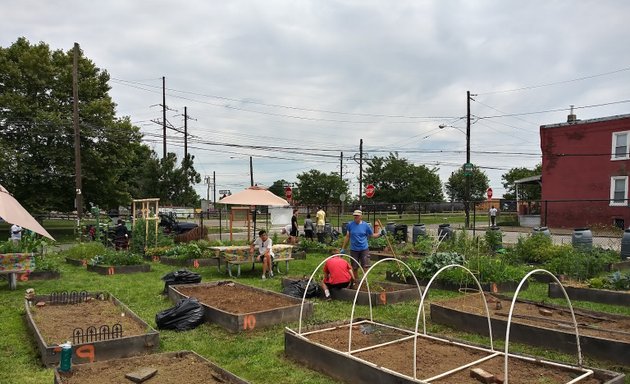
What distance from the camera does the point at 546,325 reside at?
6527 millimetres

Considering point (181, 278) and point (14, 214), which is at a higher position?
point (14, 214)

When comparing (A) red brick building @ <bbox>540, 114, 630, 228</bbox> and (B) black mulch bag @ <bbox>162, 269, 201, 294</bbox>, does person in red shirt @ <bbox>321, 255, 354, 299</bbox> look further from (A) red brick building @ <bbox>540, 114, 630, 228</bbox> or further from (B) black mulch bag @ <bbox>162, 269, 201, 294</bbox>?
(A) red brick building @ <bbox>540, 114, 630, 228</bbox>

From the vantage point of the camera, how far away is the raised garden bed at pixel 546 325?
5.56 meters

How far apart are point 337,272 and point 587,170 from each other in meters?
26.7

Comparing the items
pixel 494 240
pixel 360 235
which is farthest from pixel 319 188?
pixel 360 235

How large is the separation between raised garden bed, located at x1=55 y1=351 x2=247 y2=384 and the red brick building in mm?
28180

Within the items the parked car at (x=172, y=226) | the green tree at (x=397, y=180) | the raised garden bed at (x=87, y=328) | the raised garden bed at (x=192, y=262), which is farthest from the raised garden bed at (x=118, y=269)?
the green tree at (x=397, y=180)

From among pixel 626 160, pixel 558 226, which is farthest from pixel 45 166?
pixel 626 160

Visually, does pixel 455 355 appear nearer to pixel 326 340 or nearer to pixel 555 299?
pixel 326 340

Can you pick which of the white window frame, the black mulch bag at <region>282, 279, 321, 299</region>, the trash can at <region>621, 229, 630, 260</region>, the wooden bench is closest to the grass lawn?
the black mulch bag at <region>282, 279, 321, 299</region>

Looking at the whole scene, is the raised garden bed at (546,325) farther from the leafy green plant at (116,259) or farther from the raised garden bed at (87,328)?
the leafy green plant at (116,259)

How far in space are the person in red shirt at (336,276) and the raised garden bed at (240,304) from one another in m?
1.03

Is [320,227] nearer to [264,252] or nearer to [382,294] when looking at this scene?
[264,252]

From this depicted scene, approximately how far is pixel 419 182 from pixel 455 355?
50.2m
